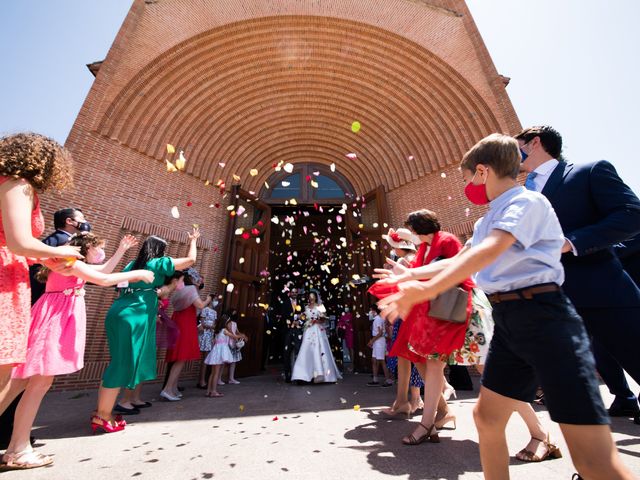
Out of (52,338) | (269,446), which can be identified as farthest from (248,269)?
(269,446)

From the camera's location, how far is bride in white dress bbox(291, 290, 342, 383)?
6.19m

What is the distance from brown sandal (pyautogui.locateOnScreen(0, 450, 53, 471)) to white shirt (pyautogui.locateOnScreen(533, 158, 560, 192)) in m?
3.76

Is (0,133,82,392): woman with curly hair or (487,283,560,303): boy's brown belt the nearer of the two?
(487,283,560,303): boy's brown belt

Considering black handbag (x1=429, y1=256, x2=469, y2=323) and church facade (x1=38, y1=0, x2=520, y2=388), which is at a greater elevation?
church facade (x1=38, y1=0, x2=520, y2=388)

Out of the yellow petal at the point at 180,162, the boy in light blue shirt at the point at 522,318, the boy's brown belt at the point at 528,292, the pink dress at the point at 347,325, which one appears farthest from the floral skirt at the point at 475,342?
the yellow petal at the point at 180,162

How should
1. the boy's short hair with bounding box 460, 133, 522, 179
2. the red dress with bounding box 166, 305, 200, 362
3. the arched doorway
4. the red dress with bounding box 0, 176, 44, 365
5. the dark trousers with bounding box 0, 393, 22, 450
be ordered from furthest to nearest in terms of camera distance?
the arched doorway, the red dress with bounding box 166, 305, 200, 362, the dark trousers with bounding box 0, 393, 22, 450, the red dress with bounding box 0, 176, 44, 365, the boy's short hair with bounding box 460, 133, 522, 179

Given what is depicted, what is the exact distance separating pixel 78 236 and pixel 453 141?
7.75 metres

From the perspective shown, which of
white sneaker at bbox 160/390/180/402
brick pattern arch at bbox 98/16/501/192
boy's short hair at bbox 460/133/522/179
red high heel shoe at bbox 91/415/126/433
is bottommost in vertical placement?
red high heel shoe at bbox 91/415/126/433

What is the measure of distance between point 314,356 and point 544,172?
17.4 feet

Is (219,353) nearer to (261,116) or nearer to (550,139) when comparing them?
(550,139)

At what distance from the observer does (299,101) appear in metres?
9.01

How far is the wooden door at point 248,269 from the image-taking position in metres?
7.49

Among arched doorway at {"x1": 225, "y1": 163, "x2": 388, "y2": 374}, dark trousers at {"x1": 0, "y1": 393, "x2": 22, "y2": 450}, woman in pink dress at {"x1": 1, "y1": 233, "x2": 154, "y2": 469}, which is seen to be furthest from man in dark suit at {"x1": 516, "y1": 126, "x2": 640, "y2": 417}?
arched doorway at {"x1": 225, "y1": 163, "x2": 388, "y2": 374}

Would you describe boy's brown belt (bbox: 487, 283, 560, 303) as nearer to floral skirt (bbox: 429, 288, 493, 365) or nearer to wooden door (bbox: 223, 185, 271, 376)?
floral skirt (bbox: 429, 288, 493, 365)
